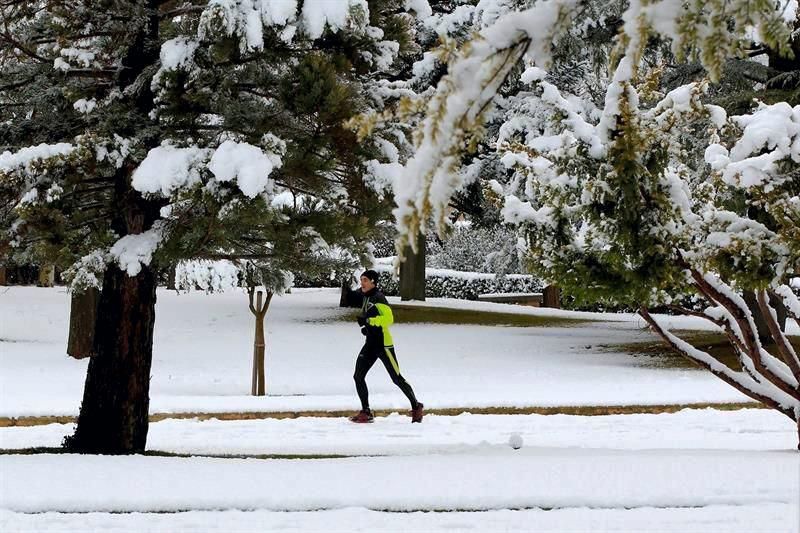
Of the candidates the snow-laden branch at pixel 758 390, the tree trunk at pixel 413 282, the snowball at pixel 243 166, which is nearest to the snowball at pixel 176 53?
the snowball at pixel 243 166

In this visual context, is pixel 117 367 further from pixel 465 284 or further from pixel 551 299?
pixel 465 284

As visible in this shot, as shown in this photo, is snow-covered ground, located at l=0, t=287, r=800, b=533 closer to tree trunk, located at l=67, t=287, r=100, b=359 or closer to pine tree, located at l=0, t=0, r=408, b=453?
tree trunk, located at l=67, t=287, r=100, b=359

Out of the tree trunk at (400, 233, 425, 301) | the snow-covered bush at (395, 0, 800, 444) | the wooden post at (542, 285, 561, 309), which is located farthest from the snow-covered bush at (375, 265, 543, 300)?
the snow-covered bush at (395, 0, 800, 444)

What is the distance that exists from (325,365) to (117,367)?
10660 mm

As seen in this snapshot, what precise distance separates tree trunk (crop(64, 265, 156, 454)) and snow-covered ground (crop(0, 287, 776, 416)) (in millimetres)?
4764

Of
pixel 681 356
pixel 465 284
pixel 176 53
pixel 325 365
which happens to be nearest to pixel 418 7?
pixel 176 53

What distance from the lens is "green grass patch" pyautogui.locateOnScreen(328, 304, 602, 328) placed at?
25.6 metres

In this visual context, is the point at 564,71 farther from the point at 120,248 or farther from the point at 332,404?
the point at 120,248

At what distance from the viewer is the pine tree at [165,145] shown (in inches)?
303

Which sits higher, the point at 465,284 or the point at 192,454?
the point at 465,284

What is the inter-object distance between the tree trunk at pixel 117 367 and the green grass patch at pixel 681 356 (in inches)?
512

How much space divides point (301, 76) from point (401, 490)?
3.12 metres

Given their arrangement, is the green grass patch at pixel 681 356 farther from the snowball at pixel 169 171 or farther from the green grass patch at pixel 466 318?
the snowball at pixel 169 171

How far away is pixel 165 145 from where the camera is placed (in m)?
7.98
